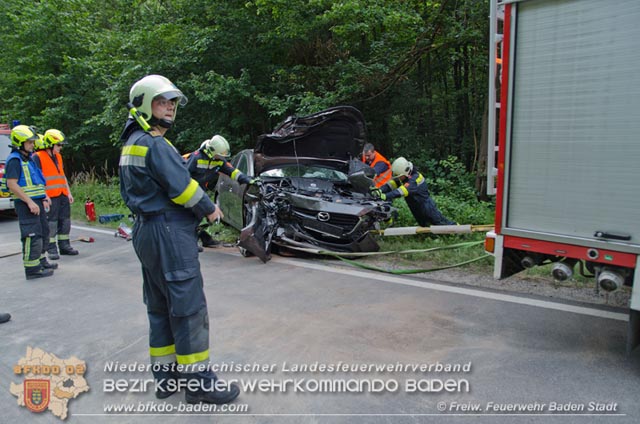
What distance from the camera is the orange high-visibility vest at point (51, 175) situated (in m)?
7.14

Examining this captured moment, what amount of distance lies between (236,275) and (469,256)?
10.5 ft

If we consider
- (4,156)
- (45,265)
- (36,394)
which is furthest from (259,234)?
(4,156)

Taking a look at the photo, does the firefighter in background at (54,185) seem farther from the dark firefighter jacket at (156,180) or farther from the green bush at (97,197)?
the dark firefighter jacket at (156,180)

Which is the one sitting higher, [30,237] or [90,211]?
[30,237]

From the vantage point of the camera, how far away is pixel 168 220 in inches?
109

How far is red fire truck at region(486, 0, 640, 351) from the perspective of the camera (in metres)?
2.90

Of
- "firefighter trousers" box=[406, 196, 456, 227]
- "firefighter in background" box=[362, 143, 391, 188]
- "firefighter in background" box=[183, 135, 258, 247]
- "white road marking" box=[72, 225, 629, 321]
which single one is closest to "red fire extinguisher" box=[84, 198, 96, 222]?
"firefighter in background" box=[183, 135, 258, 247]

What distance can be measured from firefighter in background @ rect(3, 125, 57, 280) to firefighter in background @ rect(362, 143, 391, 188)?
5.23 metres

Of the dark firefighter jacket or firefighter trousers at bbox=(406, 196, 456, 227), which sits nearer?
the dark firefighter jacket

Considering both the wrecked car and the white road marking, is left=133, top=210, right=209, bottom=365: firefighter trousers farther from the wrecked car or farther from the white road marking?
the wrecked car

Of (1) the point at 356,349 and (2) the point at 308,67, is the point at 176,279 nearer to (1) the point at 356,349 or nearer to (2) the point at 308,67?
(1) the point at 356,349

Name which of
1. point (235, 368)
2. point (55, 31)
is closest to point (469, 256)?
point (235, 368)

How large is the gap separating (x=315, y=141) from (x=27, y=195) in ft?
14.4

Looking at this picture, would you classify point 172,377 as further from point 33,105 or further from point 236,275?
point 33,105
